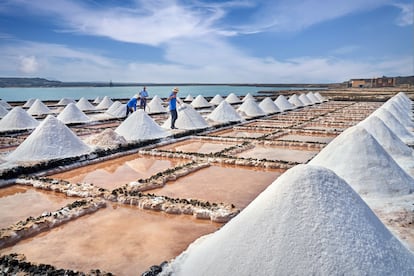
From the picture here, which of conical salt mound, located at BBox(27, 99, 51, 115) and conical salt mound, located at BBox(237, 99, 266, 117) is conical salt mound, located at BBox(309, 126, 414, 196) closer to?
conical salt mound, located at BBox(237, 99, 266, 117)

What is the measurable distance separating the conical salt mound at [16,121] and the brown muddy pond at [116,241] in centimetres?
852

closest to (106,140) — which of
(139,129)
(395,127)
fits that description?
(139,129)

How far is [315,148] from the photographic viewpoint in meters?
8.30

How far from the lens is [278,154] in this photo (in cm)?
763

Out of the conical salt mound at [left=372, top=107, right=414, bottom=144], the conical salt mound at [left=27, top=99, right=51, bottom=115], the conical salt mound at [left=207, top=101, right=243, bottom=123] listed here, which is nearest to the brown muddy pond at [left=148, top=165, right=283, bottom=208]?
the conical salt mound at [left=372, top=107, right=414, bottom=144]

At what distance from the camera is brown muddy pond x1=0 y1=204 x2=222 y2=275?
2998 mm

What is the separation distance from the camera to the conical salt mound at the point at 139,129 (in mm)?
9055

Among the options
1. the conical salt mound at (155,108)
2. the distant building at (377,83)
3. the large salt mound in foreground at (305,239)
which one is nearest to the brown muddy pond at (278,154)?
the large salt mound in foreground at (305,239)

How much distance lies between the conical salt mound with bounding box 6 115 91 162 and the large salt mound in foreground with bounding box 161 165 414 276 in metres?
5.15

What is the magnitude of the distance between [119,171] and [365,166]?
420 centimetres

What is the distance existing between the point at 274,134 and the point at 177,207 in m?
6.56

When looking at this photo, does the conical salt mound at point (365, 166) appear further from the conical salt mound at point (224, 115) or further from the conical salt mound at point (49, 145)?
the conical salt mound at point (224, 115)

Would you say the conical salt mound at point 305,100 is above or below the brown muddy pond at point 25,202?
above

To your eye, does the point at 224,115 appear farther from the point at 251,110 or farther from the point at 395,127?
the point at 395,127
